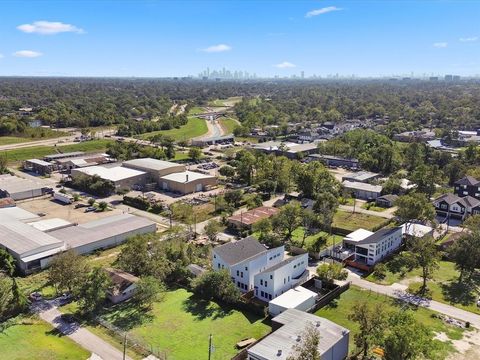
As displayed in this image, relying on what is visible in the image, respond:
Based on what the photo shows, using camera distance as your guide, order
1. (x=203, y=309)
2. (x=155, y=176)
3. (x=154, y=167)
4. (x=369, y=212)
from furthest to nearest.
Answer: (x=154, y=167) → (x=155, y=176) → (x=369, y=212) → (x=203, y=309)

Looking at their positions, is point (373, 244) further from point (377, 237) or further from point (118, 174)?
point (118, 174)

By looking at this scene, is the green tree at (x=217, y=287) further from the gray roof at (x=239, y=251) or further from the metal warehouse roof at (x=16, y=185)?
the metal warehouse roof at (x=16, y=185)

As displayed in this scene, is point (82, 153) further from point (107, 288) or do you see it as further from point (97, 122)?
point (107, 288)

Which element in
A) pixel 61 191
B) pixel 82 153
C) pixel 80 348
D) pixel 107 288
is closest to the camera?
pixel 80 348

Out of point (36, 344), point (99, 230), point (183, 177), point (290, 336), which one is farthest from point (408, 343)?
point (183, 177)

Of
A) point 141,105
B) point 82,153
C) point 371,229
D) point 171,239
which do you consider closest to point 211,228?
point 171,239

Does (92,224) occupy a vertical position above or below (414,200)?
below

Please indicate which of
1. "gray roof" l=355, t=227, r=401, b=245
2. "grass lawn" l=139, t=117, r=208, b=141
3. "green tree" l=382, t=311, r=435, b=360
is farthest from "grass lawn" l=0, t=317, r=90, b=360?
"grass lawn" l=139, t=117, r=208, b=141
